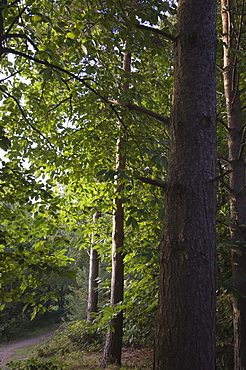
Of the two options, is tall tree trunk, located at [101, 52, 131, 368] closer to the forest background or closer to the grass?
the forest background

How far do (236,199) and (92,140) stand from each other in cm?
249

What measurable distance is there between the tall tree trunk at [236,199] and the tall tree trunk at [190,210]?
80 cm

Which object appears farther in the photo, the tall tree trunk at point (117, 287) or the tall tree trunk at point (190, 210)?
the tall tree trunk at point (117, 287)

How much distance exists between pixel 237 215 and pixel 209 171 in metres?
2.29

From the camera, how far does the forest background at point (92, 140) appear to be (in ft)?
10.5

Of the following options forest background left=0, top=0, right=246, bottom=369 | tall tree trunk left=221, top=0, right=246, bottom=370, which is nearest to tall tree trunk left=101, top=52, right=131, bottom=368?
forest background left=0, top=0, right=246, bottom=369

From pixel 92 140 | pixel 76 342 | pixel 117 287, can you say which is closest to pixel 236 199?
pixel 92 140

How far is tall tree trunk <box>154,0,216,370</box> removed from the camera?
7.10 feet

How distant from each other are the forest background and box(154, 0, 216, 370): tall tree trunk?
208 millimetres

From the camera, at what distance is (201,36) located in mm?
2797

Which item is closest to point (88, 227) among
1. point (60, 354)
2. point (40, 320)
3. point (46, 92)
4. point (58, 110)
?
point (58, 110)

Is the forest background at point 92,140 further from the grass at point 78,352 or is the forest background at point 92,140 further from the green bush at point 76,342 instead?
the green bush at point 76,342

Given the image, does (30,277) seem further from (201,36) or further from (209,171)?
(201,36)

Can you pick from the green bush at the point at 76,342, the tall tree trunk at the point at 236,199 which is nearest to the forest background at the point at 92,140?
the tall tree trunk at the point at 236,199
